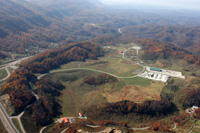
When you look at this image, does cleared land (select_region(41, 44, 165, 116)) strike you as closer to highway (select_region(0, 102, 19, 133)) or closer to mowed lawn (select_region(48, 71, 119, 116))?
mowed lawn (select_region(48, 71, 119, 116))

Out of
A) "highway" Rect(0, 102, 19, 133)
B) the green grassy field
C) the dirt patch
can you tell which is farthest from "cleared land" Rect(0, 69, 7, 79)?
the dirt patch

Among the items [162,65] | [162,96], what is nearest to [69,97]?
[162,96]

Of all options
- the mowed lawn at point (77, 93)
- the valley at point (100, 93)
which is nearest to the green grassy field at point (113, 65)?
the valley at point (100, 93)

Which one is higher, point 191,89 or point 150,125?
point 191,89

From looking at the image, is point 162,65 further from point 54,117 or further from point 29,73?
point 29,73

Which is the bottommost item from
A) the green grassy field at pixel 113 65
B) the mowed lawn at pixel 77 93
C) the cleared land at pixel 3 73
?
the mowed lawn at pixel 77 93

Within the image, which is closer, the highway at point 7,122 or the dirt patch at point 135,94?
the highway at point 7,122

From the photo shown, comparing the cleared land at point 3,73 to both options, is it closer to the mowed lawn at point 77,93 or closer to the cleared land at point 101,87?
the cleared land at point 101,87

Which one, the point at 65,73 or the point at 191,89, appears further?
the point at 65,73

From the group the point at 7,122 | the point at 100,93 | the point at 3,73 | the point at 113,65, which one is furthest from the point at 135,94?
the point at 3,73
